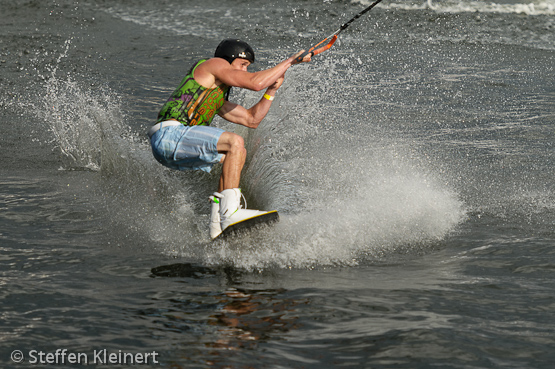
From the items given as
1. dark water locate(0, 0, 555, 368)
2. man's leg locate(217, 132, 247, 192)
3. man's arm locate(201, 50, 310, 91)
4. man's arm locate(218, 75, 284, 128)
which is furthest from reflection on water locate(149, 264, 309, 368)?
man's arm locate(218, 75, 284, 128)

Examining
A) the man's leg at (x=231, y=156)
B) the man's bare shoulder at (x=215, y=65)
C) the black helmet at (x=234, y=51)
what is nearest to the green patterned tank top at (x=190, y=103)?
the man's bare shoulder at (x=215, y=65)

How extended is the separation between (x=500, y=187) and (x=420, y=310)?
3389 millimetres

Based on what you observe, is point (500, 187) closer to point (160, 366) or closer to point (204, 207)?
point (204, 207)

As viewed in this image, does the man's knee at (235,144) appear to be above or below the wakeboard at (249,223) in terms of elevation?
above

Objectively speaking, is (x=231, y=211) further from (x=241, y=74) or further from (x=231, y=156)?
(x=241, y=74)

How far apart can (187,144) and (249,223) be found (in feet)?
2.94

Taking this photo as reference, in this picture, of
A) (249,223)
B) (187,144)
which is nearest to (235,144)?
(187,144)

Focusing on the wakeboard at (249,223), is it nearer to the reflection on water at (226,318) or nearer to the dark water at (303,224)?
the dark water at (303,224)

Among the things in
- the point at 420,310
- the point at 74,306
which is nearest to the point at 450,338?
the point at 420,310

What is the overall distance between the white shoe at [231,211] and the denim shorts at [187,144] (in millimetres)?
374

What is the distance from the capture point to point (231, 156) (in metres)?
5.87

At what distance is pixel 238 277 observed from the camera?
208 inches

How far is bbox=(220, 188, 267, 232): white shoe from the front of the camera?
5.72m

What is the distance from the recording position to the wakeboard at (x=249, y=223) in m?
5.68
